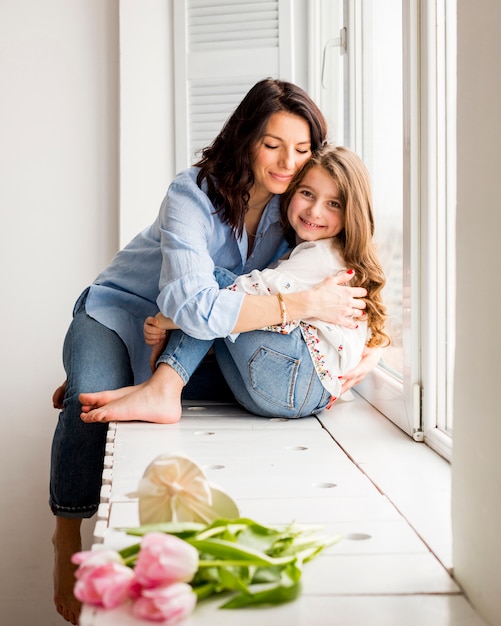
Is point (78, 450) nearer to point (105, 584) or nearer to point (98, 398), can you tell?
point (98, 398)

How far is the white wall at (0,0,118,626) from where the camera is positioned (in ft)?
9.82

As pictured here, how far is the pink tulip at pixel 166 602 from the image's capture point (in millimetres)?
684

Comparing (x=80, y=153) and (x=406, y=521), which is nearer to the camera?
(x=406, y=521)

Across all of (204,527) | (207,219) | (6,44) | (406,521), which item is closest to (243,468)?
(406,521)

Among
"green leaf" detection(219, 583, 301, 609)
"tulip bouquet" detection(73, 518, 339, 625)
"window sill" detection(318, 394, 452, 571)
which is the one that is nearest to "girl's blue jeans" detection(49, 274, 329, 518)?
"window sill" detection(318, 394, 452, 571)

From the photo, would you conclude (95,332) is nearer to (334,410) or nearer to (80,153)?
(334,410)

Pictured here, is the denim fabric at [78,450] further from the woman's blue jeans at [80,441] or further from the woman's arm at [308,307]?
the woman's arm at [308,307]

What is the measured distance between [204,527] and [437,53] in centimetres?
106

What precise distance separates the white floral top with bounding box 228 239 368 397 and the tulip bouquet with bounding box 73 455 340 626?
0.82m

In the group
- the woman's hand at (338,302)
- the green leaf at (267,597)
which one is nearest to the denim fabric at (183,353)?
the woman's hand at (338,302)

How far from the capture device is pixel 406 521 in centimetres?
107

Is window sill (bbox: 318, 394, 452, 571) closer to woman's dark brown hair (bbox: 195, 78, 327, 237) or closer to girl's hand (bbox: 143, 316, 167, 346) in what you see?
girl's hand (bbox: 143, 316, 167, 346)

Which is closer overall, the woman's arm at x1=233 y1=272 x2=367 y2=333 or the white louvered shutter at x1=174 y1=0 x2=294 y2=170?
the woman's arm at x1=233 y1=272 x2=367 y2=333

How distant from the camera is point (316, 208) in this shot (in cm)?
176
